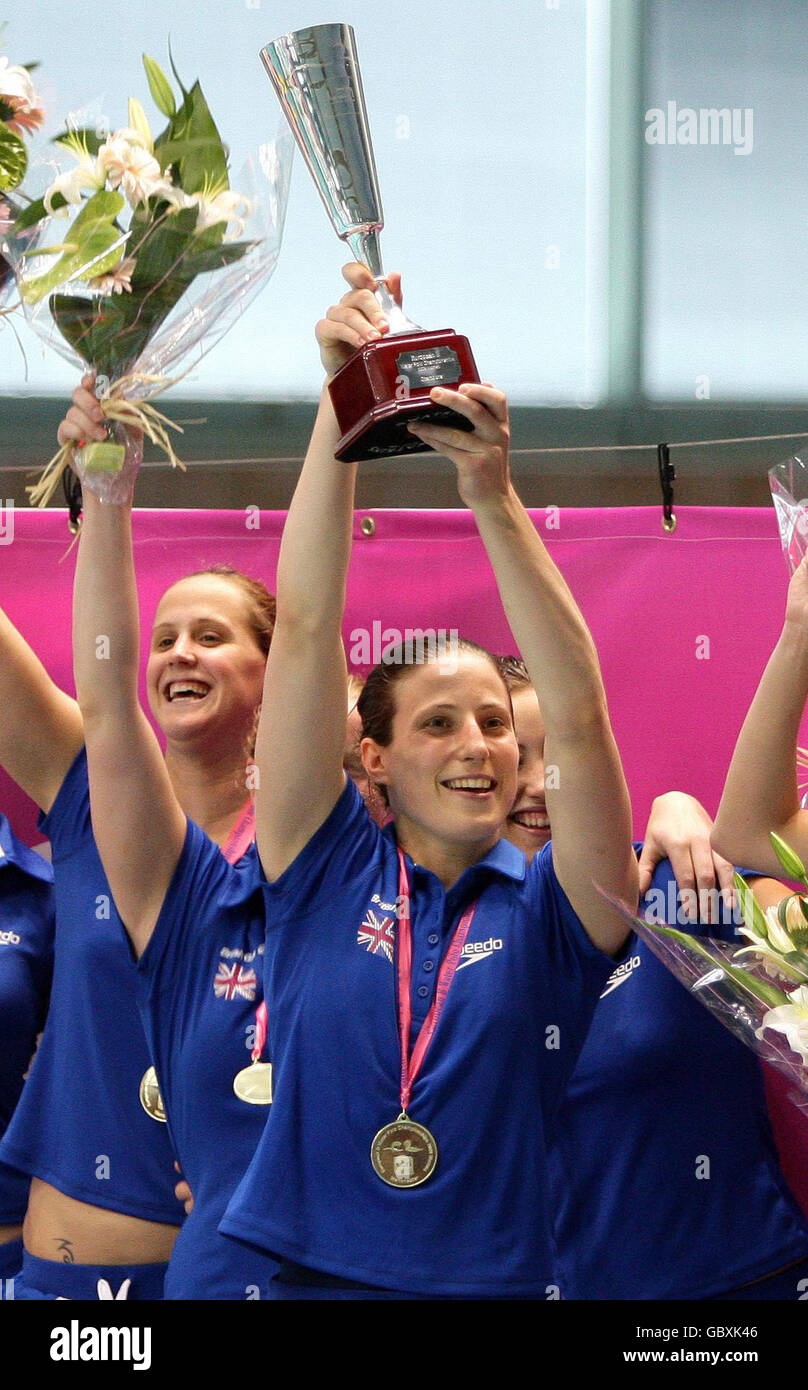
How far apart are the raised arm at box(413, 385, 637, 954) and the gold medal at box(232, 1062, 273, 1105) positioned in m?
0.47

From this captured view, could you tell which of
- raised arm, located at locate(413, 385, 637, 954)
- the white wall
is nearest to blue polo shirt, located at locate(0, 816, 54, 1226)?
raised arm, located at locate(413, 385, 637, 954)

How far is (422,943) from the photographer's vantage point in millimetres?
1729

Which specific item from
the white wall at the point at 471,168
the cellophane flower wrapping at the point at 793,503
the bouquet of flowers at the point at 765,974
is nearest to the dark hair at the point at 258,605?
the cellophane flower wrapping at the point at 793,503

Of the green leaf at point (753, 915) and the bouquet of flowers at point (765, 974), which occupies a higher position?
the green leaf at point (753, 915)

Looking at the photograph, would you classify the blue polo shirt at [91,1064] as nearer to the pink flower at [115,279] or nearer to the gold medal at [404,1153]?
the gold medal at [404,1153]

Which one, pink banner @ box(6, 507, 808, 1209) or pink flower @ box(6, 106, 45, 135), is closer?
pink flower @ box(6, 106, 45, 135)

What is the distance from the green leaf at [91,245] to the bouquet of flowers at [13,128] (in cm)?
8

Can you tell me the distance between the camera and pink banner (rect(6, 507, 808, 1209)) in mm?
2555

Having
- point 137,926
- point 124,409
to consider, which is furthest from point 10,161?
point 137,926

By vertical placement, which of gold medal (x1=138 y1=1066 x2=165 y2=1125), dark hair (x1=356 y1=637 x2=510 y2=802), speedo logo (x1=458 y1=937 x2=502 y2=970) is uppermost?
dark hair (x1=356 y1=637 x2=510 y2=802)

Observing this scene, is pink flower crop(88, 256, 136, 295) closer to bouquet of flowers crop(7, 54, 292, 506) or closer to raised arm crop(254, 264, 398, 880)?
bouquet of flowers crop(7, 54, 292, 506)

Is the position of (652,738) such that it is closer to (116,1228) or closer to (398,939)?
(398,939)

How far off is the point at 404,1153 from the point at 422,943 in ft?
0.79

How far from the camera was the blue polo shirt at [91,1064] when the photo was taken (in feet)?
6.76
